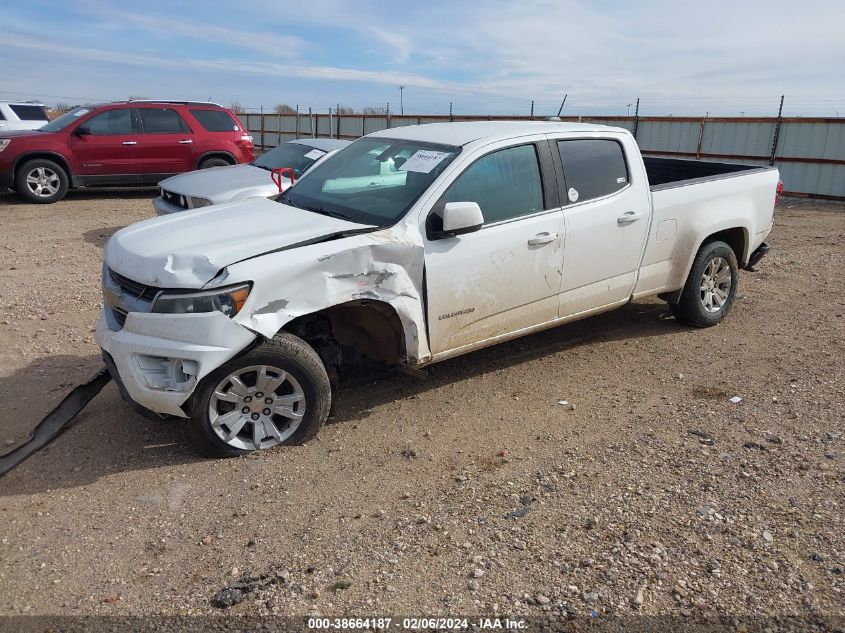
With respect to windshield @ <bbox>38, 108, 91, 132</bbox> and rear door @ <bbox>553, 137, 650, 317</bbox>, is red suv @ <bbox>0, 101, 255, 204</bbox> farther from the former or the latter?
rear door @ <bbox>553, 137, 650, 317</bbox>

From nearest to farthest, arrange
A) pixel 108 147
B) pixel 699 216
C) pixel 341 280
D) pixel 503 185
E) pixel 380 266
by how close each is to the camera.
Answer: pixel 341 280
pixel 380 266
pixel 503 185
pixel 699 216
pixel 108 147

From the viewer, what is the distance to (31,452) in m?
3.93

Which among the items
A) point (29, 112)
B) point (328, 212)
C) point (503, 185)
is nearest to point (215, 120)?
point (29, 112)

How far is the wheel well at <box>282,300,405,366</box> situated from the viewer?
406cm

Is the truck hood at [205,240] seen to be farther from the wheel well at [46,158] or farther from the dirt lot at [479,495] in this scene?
the wheel well at [46,158]

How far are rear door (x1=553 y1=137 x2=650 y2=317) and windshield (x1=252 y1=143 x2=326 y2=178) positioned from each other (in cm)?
499

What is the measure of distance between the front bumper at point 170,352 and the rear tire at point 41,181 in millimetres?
10262

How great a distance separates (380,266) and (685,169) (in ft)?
13.6

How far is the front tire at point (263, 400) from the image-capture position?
11.9 feet

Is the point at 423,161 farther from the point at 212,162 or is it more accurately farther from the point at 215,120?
the point at 215,120

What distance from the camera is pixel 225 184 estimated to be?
8.66 m

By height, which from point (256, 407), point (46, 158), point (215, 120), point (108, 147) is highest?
point (215, 120)

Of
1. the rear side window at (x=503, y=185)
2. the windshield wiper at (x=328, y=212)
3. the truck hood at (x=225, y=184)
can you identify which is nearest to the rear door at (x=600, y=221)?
the rear side window at (x=503, y=185)

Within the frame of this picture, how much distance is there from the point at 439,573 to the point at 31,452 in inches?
99.7
